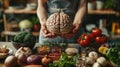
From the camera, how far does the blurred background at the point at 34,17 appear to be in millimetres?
5273

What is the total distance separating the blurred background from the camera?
5273 millimetres

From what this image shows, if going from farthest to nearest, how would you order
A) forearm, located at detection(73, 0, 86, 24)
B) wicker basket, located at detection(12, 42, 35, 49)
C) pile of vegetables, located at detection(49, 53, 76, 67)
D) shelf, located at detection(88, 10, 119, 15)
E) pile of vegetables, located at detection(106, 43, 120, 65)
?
shelf, located at detection(88, 10, 119, 15) → forearm, located at detection(73, 0, 86, 24) → wicker basket, located at detection(12, 42, 35, 49) → pile of vegetables, located at detection(106, 43, 120, 65) → pile of vegetables, located at detection(49, 53, 76, 67)

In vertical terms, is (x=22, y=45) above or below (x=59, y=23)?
below

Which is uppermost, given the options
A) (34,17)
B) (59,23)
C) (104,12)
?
(59,23)

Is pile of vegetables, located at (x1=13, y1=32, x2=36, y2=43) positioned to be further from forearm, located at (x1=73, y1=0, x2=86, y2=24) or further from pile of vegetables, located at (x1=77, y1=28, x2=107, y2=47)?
forearm, located at (x1=73, y1=0, x2=86, y2=24)

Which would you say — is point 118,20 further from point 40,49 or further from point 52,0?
point 40,49

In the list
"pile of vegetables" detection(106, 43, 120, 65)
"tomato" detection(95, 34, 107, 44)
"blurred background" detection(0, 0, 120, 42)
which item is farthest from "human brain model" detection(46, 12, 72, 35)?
"blurred background" detection(0, 0, 120, 42)

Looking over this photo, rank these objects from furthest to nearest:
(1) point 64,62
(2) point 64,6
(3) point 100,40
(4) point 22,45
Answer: (2) point 64,6 → (3) point 100,40 → (4) point 22,45 → (1) point 64,62

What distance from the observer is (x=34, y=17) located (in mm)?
5598

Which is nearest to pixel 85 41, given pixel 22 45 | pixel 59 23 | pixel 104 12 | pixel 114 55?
pixel 59 23

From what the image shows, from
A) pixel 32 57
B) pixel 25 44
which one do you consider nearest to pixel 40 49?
Answer: pixel 25 44

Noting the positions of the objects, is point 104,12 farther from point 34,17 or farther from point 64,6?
point 64,6

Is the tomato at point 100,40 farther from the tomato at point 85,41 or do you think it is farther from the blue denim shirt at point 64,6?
the blue denim shirt at point 64,6

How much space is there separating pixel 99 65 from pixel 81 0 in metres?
1.14
